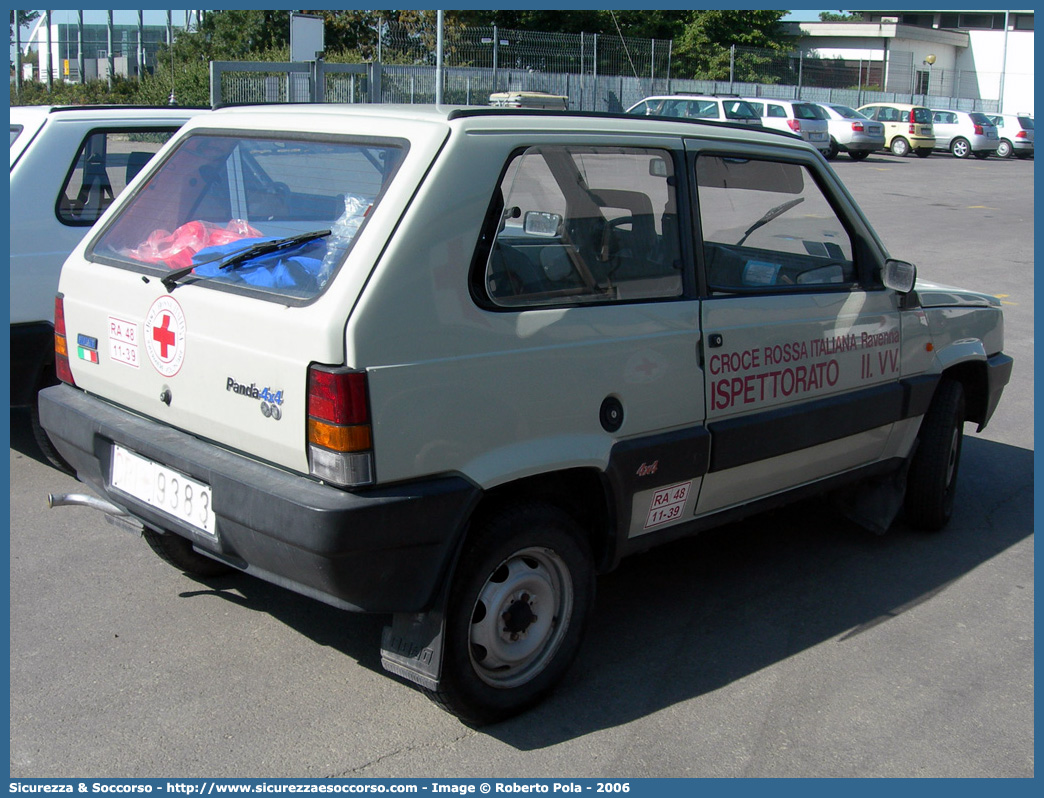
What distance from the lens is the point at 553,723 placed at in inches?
133

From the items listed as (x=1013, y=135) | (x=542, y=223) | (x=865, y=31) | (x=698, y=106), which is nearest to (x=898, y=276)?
(x=542, y=223)

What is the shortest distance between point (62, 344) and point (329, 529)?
169 centimetres

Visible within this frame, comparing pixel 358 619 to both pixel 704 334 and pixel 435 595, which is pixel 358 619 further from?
pixel 704 334

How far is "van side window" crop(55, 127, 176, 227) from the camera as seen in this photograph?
5555mm

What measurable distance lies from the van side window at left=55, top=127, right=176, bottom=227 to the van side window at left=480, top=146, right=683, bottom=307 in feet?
10.2

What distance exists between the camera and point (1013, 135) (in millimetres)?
38375

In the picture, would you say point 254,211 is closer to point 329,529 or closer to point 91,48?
point 329,529

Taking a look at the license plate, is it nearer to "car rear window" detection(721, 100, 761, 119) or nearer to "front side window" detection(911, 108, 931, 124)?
"car rear window" detection(721, 100, 761, 119)

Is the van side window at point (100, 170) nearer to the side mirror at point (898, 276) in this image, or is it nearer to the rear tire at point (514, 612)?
the rear tire at point (514, 612)

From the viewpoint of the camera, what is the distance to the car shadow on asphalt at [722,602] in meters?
3.58

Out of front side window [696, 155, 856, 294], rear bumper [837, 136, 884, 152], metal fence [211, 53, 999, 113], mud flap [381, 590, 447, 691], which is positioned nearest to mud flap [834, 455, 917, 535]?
front side window [696, 155, 856, 294]

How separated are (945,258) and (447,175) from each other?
12.7 meters

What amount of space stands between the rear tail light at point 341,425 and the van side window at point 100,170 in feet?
10.9

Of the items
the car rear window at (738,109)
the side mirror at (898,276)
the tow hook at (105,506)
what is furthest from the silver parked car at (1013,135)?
the tow hook at (105,506)
